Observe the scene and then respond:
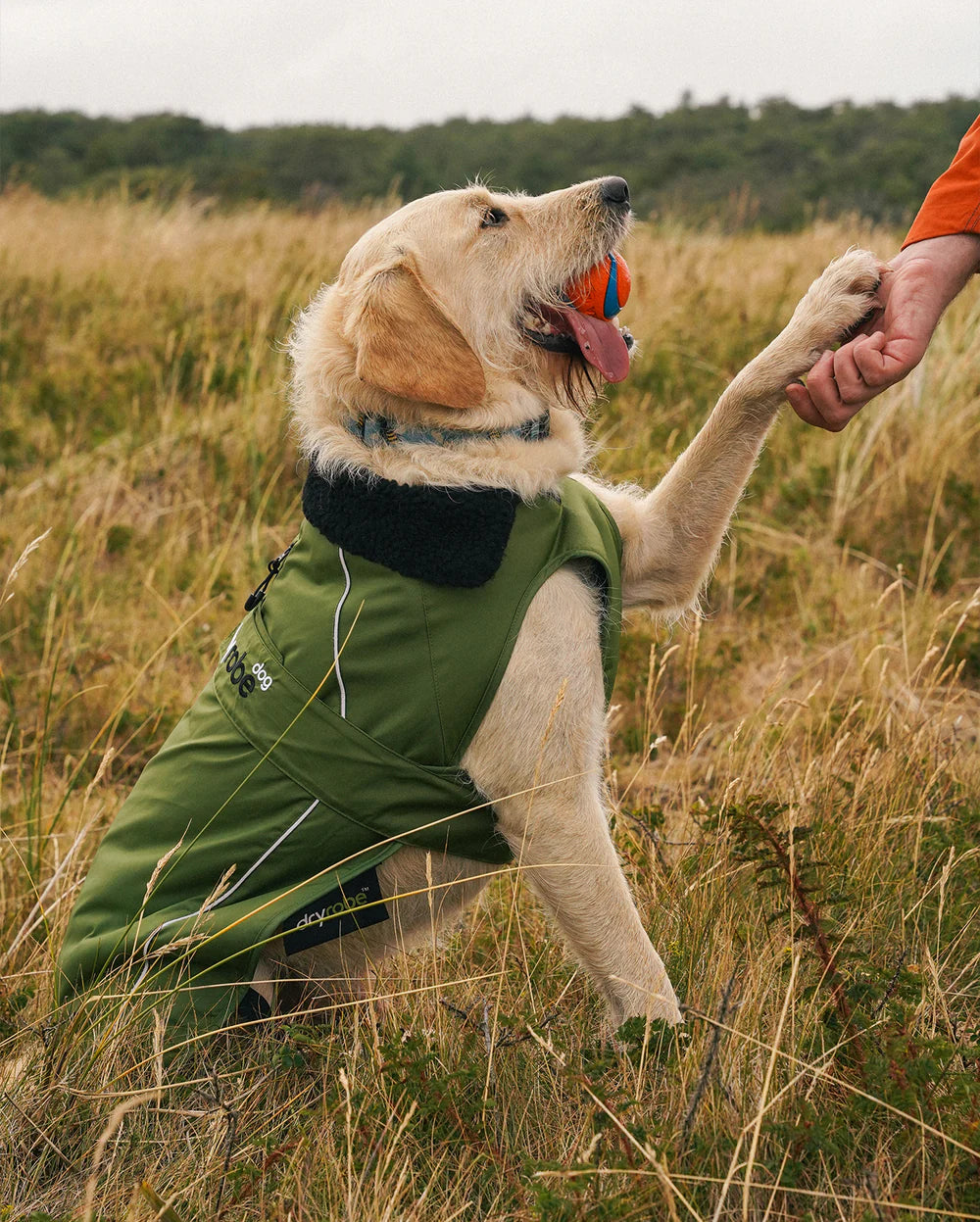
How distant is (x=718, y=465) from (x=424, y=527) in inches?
33.3

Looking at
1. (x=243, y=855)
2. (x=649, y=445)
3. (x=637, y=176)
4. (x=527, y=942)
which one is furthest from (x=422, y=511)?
(x=637, y=176)

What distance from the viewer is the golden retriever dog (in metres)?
2.23

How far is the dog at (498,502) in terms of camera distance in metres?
2.22

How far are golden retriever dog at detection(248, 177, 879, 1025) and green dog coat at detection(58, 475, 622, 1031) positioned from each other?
0.25 ft

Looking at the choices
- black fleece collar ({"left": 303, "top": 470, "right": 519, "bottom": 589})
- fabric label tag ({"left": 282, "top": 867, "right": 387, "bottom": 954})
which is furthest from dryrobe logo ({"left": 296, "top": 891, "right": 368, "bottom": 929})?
black fleece collar ({"left": 303, "top": 470, "right": 519, "bottom": 589})

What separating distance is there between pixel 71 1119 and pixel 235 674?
949mm

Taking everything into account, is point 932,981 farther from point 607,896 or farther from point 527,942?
point 527,942

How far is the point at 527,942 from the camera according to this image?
267cm

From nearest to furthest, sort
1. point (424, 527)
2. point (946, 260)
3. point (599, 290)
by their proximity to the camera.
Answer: point (424, 527)
point (946, 260)
point (599, 290)

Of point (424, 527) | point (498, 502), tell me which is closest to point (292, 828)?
point (424, 527)

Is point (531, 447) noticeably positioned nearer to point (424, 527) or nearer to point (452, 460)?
point (452, 460)

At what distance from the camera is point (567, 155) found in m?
24.9

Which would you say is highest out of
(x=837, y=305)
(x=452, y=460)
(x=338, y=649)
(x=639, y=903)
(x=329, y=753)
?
(x=837, y=305)

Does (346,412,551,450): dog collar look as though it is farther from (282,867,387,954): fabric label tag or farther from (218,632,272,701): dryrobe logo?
(282,867,387,954): fabric label tag
